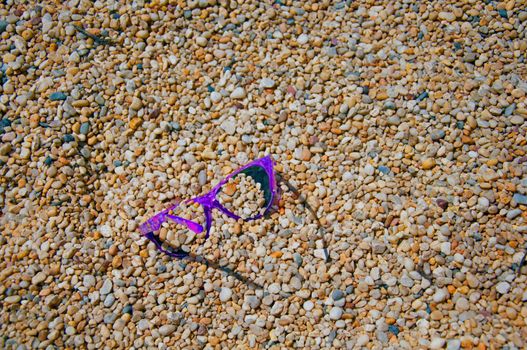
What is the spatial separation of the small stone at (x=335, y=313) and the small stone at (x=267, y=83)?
1303 mm

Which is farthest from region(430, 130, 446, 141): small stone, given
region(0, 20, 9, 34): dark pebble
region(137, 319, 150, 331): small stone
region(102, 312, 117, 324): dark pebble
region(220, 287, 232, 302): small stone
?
region(0, 20, 9, 34): dark pebble

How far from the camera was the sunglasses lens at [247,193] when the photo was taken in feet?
9.82

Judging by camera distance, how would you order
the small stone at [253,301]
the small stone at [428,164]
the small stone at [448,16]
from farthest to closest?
the small stone at [448,16] → the small stone at [428,164] → the small stone at [253,301]

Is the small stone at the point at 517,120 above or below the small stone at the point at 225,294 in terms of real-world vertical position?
above

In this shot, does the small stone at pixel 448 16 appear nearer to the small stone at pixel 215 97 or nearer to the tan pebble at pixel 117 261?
the small stone at pixel 215 97

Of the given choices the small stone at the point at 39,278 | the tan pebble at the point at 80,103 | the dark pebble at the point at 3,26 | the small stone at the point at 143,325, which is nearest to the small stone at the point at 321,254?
the small stone at the point at 143,325

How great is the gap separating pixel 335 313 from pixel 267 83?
1352mm

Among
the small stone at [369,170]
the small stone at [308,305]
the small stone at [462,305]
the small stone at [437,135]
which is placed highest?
the small stone at [437,135]

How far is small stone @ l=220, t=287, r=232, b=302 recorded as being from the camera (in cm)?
279

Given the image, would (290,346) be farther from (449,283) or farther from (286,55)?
(286,55)

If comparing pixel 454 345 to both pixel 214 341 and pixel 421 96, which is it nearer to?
pixel 214 341

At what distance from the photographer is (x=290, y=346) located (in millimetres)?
2664

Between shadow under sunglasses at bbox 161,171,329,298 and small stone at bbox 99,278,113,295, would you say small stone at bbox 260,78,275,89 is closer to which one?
shadow under sunglasses at bbox 161,171,329,298

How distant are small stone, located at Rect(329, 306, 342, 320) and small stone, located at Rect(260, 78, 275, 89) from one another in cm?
130
